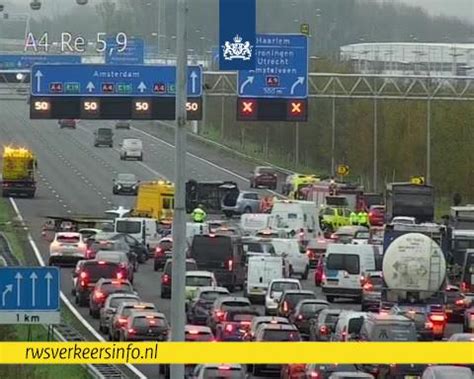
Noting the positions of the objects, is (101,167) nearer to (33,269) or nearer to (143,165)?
(143,165)

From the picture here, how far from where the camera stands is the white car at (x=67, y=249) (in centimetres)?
5366

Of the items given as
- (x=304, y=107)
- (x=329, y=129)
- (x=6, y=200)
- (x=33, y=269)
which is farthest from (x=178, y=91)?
(x=329, y=129)

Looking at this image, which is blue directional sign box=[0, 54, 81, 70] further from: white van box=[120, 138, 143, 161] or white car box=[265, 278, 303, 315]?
white van box=[120, 138, 143, 161]

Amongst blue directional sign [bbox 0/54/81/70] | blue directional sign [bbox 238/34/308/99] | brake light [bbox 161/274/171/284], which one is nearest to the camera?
brake light [bbox 161/274/171/284]

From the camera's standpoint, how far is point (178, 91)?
17203mm

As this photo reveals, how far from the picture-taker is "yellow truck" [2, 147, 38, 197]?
77.6 meters

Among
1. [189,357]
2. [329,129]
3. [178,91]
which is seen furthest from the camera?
[329,129]

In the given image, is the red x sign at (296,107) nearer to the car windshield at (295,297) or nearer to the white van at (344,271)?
the white van at (344,271)

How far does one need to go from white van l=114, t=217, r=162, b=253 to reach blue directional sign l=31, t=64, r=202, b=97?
8.80 metres

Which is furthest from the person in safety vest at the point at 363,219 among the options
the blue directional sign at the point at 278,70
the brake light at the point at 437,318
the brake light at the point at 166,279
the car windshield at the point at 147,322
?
the car windshield at the point at 147,322

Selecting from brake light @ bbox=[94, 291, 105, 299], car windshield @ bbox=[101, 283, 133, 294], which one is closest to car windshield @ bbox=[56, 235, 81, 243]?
car windshield @ bbox=[101, 283, 133, 294]

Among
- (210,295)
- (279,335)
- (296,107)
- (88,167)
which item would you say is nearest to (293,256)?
(296,107)

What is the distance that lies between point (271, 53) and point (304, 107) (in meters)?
3.01

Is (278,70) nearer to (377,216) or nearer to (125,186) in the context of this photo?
(377,216)
